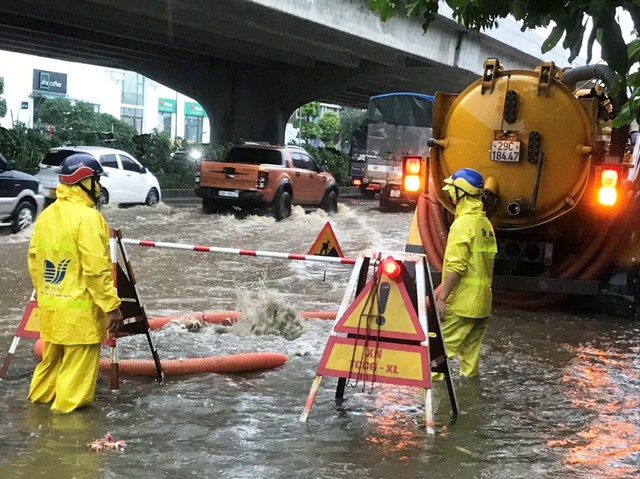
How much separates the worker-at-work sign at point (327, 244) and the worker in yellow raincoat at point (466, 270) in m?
4.17

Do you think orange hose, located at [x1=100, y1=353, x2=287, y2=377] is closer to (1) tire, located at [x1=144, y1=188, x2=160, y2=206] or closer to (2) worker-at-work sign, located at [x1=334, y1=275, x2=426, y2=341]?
(2) worker-at-work sign, located at [x1=334, y1=275, x2=426, y2=341]

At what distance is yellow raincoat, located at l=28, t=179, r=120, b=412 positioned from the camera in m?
5.29

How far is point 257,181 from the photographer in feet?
65.7

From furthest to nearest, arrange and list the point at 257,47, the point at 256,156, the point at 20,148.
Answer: the point at 257,47 < the point at 20,148 < the point at 256,156

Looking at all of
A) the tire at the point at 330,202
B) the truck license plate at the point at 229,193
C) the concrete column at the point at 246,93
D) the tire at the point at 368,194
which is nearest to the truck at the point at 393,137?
the tire at the point at 330,202

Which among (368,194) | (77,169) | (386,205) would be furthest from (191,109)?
(77,169)

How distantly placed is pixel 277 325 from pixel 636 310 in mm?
4144

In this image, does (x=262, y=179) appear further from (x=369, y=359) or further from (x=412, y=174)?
(x=369, y=359)

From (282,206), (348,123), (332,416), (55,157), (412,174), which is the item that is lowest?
(282,206)

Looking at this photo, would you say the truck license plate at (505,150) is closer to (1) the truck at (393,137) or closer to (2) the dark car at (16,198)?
(2) the dark car at (16,198)

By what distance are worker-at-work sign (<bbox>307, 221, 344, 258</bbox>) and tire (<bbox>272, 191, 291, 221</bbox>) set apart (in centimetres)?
952

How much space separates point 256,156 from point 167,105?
51.1 m

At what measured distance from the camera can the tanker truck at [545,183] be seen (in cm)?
845

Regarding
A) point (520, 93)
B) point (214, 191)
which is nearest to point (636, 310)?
point (520, 93)
